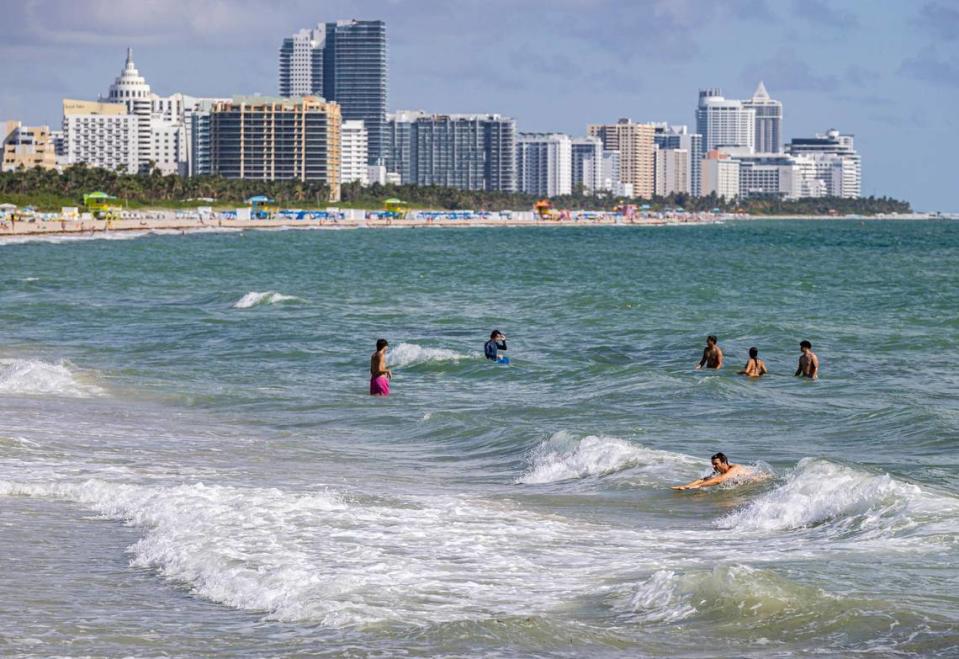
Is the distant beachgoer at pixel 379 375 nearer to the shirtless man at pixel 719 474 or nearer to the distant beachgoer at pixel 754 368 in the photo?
the distant beachgoer at pixel 754 368

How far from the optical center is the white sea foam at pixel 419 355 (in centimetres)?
2750

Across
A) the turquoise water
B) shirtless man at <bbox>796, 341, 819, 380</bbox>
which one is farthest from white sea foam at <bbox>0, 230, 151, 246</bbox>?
shirtless man at <bbox>796, 341, 819, 380</bbox>

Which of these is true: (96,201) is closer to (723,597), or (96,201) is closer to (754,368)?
(754,368)

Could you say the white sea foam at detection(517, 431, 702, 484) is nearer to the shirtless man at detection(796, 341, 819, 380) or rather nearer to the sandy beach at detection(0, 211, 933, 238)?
the shirtless man at detection(796, 341, 819, 380)

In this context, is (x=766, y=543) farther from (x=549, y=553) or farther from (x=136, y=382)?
(x=136, y=382)

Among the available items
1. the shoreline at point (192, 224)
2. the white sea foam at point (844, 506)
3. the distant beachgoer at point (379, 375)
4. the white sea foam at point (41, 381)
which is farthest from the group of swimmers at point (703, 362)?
the shoreline at point (192, 224)

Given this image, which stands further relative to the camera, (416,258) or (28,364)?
(416,258)

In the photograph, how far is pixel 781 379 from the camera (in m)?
24.8

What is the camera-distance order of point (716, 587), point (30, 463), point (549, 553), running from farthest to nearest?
point (30, 463)
point (549, 553)
point (716, 587)

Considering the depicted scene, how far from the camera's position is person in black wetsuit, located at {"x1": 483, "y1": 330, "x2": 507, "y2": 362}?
26.4 m

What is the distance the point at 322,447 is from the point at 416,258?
64328 mm

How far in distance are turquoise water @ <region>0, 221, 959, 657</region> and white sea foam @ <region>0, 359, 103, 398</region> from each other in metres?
0.08

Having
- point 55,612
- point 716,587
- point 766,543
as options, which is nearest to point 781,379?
point 766,543

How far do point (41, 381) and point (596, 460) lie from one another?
10505 mm
